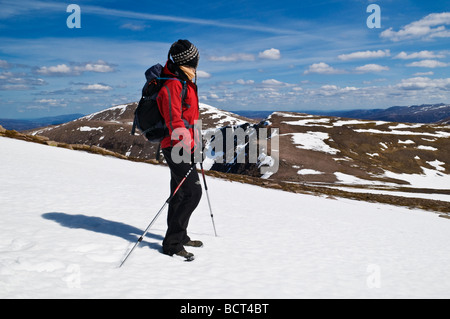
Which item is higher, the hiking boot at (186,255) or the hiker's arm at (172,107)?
the hiker's arm at (172,107)

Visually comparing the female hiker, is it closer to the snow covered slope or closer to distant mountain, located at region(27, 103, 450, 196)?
the snow covered slope

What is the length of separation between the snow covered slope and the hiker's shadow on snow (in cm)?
2

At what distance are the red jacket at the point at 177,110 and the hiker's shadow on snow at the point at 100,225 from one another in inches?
107

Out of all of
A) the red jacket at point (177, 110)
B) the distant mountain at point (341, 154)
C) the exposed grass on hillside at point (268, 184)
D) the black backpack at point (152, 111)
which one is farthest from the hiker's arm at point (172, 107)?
the distant mountain at point (341, 154)

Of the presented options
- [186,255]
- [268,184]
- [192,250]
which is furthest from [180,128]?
[268,184]

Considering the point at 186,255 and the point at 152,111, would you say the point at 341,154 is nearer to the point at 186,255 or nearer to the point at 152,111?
the point at 186,255

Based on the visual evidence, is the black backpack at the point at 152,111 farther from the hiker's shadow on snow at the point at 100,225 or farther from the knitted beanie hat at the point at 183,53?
the hiker's shadow on snow at the point at 100,225

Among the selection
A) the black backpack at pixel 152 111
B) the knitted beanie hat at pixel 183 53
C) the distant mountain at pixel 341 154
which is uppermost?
the knitted beanie hat at pixel 183 53

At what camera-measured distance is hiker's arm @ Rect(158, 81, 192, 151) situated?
5.64m

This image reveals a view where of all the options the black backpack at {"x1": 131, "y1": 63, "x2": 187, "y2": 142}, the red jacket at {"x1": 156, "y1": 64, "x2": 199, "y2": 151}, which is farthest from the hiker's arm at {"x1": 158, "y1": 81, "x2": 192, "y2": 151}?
the black backpack at {"x1": 131, "y1": 63, "x2": 187, "y2": 142}

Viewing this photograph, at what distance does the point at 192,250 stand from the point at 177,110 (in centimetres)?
331

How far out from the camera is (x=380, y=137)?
4417 inches

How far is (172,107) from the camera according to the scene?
563cm

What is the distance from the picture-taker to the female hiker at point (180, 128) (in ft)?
18.7
